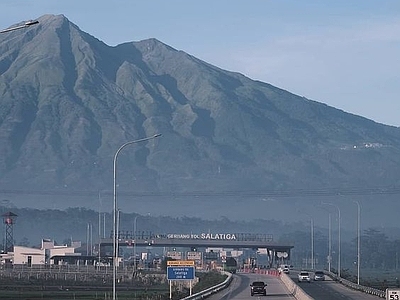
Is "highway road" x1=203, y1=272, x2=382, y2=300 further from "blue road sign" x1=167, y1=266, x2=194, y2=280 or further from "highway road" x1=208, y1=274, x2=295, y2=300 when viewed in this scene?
"blue road sign" x1=167, y1=266, x2=194, y2=280

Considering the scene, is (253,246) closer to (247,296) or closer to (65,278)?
(65,278)

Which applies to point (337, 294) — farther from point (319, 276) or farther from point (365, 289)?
point (319, 276)

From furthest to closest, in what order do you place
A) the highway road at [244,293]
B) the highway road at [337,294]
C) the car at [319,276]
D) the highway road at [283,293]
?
the car at [319,276] → the highway road at [337,294] → the highway road at [283,293] → the highway road at [244,293]

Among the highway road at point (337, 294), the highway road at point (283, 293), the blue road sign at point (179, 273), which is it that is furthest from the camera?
the highway road at point (337, 294)

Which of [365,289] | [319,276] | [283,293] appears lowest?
[319,276]

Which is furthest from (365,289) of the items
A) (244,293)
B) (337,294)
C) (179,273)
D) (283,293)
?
(179,273)

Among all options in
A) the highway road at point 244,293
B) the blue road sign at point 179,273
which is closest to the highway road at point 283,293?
the highway road at point 244,293

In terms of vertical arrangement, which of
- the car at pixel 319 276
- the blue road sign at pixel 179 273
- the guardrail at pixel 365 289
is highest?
the blue road sign at pixel 179 273

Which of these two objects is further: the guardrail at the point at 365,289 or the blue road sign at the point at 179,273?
the guardrail at the point at 365,289

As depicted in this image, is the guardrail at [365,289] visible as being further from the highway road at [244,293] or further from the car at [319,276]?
the highway road at [244,293]

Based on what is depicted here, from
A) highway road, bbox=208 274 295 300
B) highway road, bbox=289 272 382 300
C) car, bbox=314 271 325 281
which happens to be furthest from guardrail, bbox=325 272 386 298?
highway road, bbox=208 274 295 300

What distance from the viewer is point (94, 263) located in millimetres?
158250

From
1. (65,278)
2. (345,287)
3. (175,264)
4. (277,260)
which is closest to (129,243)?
(277,260)

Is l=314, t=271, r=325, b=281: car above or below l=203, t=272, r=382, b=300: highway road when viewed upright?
below
